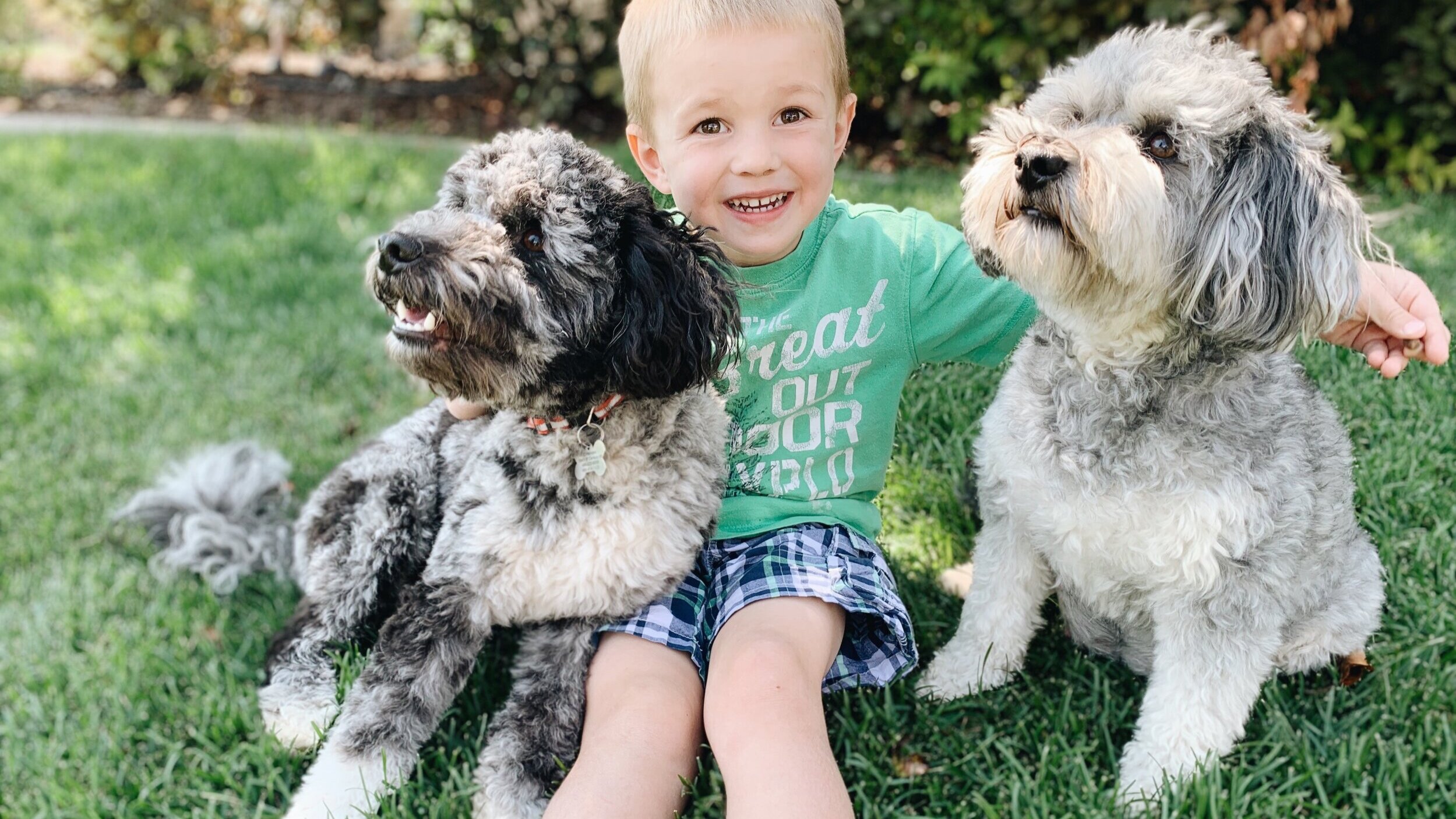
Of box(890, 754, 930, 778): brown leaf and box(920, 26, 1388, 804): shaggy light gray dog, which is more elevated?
box(920, 26, 1388, 804): shaggy light gray dog

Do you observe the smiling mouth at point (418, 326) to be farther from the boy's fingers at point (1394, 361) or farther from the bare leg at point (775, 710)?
the boy's fingers at point (1394, 361)

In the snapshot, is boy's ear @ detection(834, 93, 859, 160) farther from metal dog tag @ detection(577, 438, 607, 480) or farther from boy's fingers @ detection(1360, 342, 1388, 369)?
boy's fingers @ detection(1360, 342, 1388, 369)

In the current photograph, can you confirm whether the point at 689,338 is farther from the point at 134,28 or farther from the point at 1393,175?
the point at 134,28

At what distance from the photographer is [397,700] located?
2.40m

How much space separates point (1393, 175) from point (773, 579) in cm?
516

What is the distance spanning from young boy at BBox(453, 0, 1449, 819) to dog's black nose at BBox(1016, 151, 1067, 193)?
2.13 ft

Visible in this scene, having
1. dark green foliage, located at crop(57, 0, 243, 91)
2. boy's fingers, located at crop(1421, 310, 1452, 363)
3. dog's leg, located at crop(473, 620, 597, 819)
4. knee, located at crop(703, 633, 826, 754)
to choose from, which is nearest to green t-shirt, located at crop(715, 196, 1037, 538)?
knee, located at crop(703, 633, 826, 754)

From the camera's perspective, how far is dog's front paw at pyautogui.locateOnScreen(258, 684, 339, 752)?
2615 mm

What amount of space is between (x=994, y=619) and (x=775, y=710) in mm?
698

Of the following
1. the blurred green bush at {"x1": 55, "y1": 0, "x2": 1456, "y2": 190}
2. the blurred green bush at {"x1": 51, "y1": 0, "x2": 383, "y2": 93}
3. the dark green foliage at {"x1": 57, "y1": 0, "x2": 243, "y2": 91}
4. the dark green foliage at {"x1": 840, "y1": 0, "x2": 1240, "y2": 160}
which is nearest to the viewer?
the blurred green bush at {"x1": 55, "y1": 0, "x2": 1456, "y2": 190}

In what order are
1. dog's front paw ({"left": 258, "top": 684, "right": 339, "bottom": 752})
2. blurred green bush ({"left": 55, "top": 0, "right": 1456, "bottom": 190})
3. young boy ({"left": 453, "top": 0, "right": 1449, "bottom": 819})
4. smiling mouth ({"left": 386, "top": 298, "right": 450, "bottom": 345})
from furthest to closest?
blurred green bush ({"left": 55, "top": 0, "right": 1456, "bottom": 190}), dog's front paw ({"left": 258, "top": 684, "right": 339, "bottom": 752}), young boy ({"left": 453, "top": 0, "right": 1449, "bottom": 819}), smiling mouth ({"left": 386, "top": 298, "right": 450, "bottom": 345})

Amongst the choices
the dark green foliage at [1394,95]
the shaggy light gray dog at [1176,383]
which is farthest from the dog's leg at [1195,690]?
the dark green foliage at [1394,95]

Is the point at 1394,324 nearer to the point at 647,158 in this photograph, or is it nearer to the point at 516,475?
the point at 647,158

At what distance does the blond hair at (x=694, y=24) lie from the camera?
2383mm
